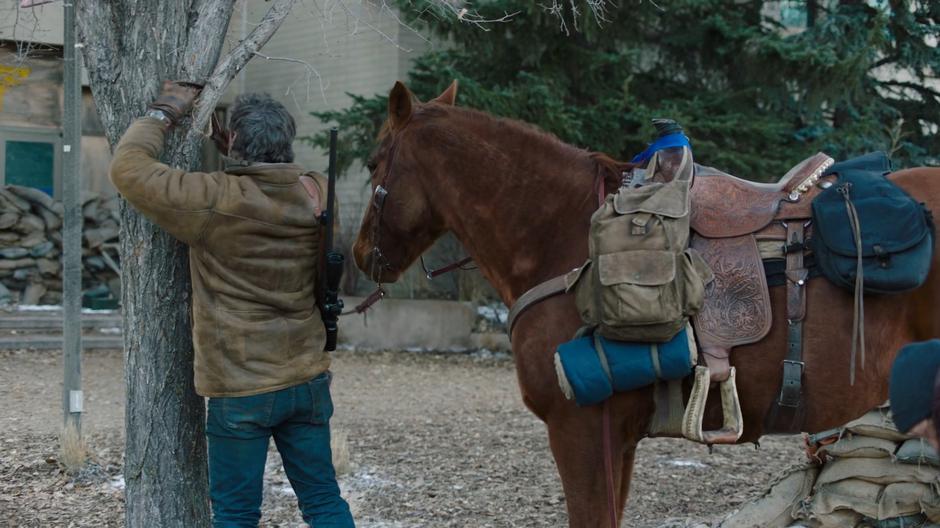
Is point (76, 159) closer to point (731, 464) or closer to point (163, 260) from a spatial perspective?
point (163, 260)

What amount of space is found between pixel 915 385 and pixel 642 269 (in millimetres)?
1256

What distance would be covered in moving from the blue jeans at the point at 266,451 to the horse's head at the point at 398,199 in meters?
0.54

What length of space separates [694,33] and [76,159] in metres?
7.42

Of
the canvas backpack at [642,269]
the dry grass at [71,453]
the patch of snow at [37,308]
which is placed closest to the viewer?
the canvas backpack at [642,269]

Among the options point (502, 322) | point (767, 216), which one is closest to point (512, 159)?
point (767, 216)

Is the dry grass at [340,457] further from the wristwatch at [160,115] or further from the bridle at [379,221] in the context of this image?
the wristwatch at [160,115]

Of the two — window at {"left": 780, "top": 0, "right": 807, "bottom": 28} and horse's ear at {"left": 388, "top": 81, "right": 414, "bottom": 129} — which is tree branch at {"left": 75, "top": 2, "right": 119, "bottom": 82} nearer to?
horse's ear at {"left": 388, "top": 81, "right": 414, "bottom": 129}

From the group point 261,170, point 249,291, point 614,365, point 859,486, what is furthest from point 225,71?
point 859,486

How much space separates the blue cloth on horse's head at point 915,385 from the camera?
5.85 feet

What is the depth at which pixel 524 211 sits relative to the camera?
11.3 ft

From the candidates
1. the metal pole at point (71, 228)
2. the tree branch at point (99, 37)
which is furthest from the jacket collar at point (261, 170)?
the metal pole at point (71, 228)

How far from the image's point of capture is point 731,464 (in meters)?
6.34

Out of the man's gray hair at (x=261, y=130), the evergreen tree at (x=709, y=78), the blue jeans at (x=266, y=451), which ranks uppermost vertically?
the evergreen tree at (x=709, y=78)

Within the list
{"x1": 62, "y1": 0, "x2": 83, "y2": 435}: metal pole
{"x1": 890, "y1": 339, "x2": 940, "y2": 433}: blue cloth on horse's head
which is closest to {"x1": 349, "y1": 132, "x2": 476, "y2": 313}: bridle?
{"x1": 890, "y1": 339, "x2": 940, "y2": 433}: blue cloth on horse's head
